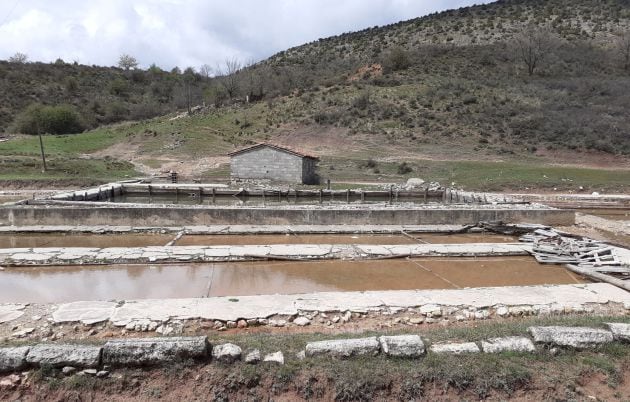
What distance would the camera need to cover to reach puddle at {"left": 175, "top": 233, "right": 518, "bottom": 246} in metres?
12.5

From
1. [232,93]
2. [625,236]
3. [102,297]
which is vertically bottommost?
[625,236]

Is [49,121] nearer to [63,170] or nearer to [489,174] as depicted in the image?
[63,170]

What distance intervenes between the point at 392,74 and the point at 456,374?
174 ft

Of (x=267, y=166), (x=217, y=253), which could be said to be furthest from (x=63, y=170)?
(x=217, y=253)

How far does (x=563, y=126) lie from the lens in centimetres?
3984

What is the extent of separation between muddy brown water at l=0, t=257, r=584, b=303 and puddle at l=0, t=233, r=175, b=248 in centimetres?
266

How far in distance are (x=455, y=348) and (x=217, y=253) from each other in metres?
6.24

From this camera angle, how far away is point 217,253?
33.8ft

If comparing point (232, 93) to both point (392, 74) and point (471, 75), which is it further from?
point (471, 75)

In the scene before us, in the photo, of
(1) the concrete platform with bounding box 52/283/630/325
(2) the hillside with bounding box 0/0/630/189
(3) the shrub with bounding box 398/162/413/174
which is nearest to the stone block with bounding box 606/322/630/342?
(1) the concrete platform with bounding box 52/283/630/325

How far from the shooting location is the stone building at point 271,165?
26.2 metres

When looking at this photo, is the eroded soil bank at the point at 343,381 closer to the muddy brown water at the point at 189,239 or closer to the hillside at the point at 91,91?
the muddy brown water at the point at 189,239

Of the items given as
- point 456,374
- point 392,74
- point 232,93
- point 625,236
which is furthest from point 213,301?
point 232,93

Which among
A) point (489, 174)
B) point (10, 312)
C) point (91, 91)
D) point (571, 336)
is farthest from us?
point (91, 91)
